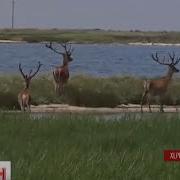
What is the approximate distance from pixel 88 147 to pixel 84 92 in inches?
615

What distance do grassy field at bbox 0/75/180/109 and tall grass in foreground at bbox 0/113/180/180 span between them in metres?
11.0

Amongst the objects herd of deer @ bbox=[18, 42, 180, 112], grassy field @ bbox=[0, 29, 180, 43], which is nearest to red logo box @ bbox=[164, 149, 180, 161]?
herd of deer @ bbox=[18, 42, 180, 112]

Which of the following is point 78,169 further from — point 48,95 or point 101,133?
point 48,95

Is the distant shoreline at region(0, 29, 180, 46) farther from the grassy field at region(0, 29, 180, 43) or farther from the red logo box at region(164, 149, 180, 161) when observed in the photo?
the red logo box at region(164, 149, 180, 161)

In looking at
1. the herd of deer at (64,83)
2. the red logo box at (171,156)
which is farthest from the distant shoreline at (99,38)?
the red logo box at (171,156)

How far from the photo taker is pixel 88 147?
41.2ft

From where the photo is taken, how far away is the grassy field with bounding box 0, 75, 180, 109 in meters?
27.4

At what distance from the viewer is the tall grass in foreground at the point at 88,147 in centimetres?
1013

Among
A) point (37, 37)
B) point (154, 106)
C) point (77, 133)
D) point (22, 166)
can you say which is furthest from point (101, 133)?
point (37, 37)

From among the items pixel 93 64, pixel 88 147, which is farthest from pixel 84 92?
pixel 93 64

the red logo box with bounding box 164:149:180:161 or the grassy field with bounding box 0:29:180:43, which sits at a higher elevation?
the red logo box with bounding box 164:149:180:161

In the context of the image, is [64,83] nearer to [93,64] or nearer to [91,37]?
[93,64]

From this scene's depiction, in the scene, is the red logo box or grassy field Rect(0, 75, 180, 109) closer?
the red logo box

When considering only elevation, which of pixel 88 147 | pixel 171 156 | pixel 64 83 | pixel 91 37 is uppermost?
pixel 171 156
